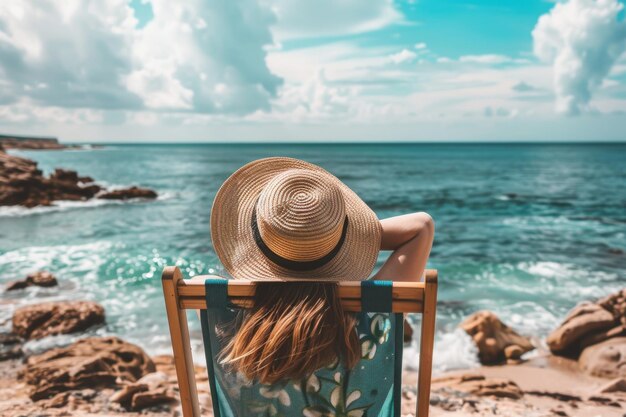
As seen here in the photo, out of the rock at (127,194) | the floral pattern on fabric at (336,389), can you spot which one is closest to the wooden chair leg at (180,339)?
the floral pattern on fabric at (336,389)

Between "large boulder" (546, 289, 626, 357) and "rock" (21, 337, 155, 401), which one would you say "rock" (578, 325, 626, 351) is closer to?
"large boulder" (546, 289, 626, 357)

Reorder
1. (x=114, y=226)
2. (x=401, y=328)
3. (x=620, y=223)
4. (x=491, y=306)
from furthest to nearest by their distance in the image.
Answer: (x=620, y=223)
(x=114, y=226)
(x=491, y=306)
(x=401, y=328)

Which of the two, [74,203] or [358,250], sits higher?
[358,250]

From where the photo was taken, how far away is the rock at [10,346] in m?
6.09

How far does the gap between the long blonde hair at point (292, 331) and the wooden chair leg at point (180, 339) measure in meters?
0.23

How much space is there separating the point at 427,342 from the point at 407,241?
0.43m

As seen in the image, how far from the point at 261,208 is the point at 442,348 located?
18.0ft

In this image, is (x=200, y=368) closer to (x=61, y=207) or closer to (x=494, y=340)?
(x=494, y=340)

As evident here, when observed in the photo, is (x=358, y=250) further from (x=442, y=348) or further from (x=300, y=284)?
(x=442, y=348)

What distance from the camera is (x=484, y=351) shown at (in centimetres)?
626

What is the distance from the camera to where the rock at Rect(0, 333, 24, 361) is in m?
6.09

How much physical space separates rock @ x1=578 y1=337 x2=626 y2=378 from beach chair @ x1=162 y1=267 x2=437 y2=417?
481 centimetres

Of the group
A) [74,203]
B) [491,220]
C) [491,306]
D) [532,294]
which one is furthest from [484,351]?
[74,203]

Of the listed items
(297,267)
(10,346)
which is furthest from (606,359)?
(10,346)
